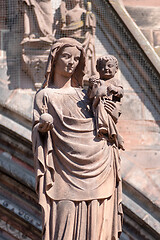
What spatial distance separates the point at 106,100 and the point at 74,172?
23.8 inches

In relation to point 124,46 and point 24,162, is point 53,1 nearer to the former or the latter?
point 124,46

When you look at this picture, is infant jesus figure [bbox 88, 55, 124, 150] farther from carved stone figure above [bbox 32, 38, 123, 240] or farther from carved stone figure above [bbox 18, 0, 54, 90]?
carved stone figure above [bbox 18, 0, 54, 90]

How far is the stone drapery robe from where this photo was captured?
19.1 ft

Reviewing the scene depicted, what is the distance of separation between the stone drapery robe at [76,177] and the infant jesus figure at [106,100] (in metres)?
0.06

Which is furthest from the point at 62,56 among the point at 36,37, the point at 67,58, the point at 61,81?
the point at 36,37

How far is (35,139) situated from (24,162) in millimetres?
3636

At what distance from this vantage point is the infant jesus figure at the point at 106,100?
605 cm

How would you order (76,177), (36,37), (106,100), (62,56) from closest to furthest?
(76,177) < (106,100) < (62,56) < (36,37)

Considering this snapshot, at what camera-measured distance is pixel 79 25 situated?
9562mm

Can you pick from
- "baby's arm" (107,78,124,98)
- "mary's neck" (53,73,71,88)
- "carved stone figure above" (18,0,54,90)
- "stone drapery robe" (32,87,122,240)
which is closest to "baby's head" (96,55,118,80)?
"baby's arm" (107,78,124,98)

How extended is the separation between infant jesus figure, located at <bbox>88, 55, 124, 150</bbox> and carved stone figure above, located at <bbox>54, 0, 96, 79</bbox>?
125 inches

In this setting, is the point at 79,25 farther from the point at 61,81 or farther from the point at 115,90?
the point at 115,90

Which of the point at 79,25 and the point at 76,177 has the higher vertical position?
the point at 76,177

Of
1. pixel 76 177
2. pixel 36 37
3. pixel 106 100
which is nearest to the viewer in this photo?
pixel 76 177
